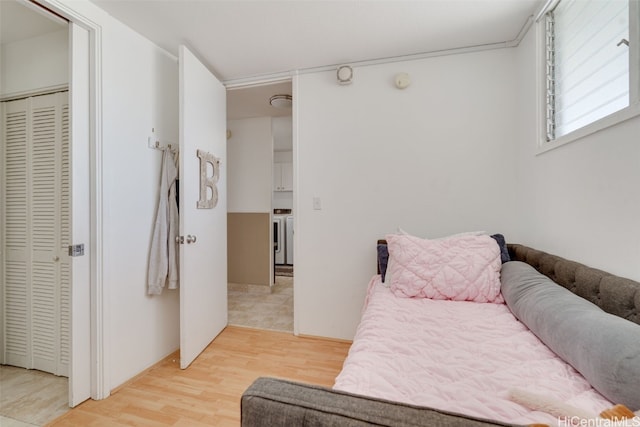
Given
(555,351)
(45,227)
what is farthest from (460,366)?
(45,227)

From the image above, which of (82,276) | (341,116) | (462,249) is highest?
(341,116)

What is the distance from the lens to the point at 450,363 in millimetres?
895

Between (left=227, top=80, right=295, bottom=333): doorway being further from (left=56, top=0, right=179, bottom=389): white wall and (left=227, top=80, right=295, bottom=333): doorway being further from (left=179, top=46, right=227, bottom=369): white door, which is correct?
(left=56, top=0, right=179, bottom=389): white wall

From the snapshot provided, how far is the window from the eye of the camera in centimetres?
101

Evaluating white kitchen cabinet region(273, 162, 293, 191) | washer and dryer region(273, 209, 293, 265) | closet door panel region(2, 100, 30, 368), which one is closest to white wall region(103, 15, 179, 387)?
closet door panel region(2, 100, 30, 368)

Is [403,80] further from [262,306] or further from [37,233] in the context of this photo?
[37,233]

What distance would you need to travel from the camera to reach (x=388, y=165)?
216cm

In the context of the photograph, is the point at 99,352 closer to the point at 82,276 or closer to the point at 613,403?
the point at 82,276

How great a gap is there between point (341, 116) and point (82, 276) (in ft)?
6.79

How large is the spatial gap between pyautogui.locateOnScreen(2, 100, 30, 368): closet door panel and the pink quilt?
2.34 m

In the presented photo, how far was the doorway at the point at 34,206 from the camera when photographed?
175 centimetres

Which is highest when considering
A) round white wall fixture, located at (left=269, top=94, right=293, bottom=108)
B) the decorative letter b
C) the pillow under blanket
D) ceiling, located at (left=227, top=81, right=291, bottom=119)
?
ceiling, located at (left=227, top=81, right=291, bottom=119)

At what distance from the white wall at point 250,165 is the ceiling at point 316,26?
137cm

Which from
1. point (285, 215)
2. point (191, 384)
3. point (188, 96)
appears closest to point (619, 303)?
point (191, 384)
